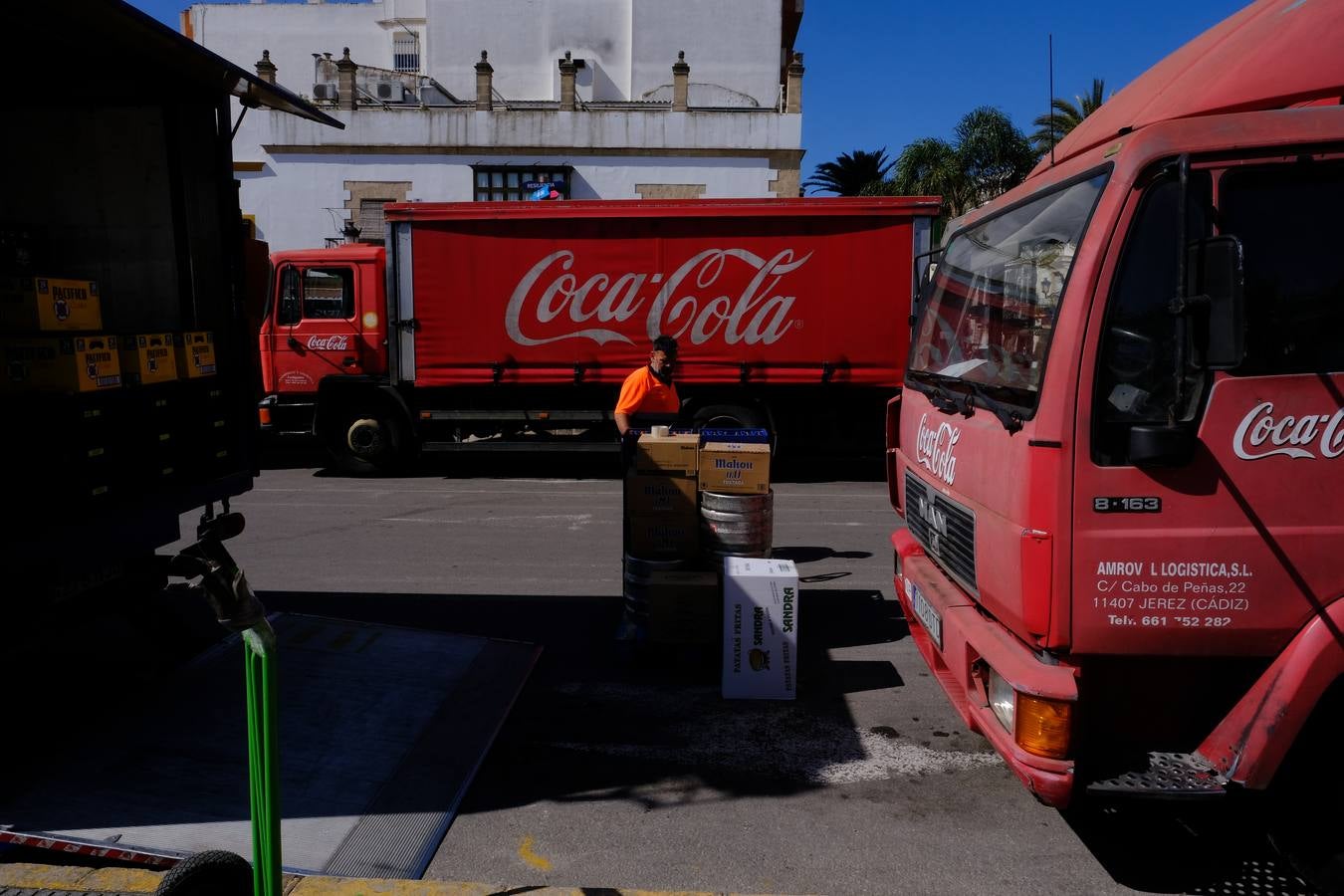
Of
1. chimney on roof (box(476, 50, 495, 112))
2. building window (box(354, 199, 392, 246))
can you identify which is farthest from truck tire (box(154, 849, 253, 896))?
chimney on roof (box(476, 50, 495, 112))

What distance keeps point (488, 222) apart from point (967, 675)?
9483mm

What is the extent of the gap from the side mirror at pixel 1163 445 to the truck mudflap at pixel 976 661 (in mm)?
727

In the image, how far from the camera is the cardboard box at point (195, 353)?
5.24 meters

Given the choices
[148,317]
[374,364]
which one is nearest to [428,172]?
Result: [374,364]

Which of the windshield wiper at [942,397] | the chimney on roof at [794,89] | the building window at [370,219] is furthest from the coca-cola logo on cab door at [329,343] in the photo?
the chimney on roof at [794,89]

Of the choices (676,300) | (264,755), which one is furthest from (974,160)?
(264,755)

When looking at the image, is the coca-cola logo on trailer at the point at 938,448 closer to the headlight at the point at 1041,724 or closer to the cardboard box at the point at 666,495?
the headlight at the point at 1041,724

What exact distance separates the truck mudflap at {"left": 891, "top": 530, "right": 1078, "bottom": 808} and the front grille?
0.09m

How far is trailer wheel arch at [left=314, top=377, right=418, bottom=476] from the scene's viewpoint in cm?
1238

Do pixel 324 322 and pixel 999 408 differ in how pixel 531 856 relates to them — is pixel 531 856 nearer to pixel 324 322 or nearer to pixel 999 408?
pixel 999 408

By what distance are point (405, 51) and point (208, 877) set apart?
41144 mm

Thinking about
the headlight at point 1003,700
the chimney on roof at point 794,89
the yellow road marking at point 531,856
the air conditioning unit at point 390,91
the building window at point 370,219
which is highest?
the air conditioning unit at point 390,91

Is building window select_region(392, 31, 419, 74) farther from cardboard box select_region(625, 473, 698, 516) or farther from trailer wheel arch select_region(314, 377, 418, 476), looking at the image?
cardboard box select_region(625, 473, 698, 516)

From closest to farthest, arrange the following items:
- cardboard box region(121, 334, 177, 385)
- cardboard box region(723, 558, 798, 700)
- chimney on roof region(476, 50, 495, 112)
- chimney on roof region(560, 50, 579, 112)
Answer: cardboard box region(121, 334, 177, 385), cardboard box region(723, 558, 798, 700), chimney on roof region(476, 50, 495, 112), chimney on roof region(560, 50, 579, 112)
